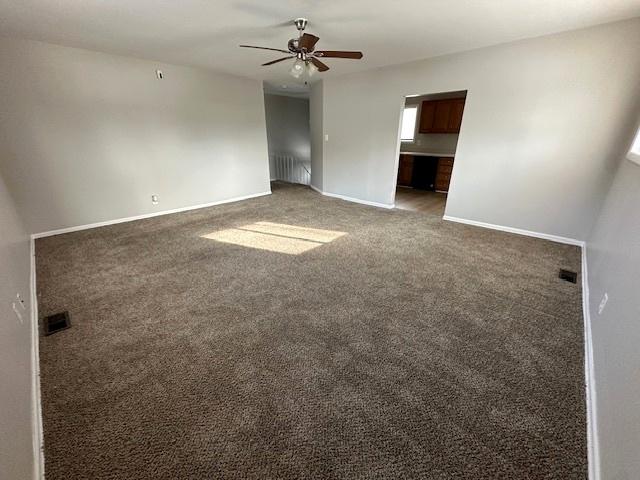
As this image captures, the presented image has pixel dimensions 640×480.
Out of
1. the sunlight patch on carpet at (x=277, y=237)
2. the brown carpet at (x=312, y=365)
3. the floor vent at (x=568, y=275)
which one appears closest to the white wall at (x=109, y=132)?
the brown carpet at (x=312, y=365)

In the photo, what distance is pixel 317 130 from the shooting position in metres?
5.91

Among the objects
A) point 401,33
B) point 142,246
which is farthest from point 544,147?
point 142,246

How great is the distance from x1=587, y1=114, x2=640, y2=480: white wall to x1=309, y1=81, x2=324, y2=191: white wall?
4.80 m

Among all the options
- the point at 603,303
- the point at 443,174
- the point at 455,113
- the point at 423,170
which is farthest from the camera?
the point at 423,170

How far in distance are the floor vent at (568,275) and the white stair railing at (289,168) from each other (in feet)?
21.2

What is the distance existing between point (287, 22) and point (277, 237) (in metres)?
2.46

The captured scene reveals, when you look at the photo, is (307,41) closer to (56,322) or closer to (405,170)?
(56,322)

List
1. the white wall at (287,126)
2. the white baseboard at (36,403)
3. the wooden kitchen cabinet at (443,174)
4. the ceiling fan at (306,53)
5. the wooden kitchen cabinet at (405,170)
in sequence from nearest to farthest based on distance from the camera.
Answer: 1. the white baseboard at (36,403)
2. the ceiling fan at (306,53)
3. the wooden kitchen cabinet at (443,174)
4. the wooden kitchen cabinet at (405,170)
5. the white wall at (287,126)

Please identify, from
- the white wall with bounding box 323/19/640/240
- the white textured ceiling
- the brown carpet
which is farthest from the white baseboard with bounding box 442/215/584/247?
the white textured ceiling

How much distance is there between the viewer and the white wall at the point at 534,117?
284 centimetres

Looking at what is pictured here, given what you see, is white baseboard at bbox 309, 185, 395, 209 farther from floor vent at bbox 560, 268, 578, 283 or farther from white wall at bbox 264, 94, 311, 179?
floor vent at bbox 560, 268, 578, 283

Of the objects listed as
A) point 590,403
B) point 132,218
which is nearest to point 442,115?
point 590,403

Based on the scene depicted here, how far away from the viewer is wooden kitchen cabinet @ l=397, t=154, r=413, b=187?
6.59m

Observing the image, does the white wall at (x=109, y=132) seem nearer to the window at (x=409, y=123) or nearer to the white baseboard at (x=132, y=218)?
the white baseboard at (x=132, y=218)
